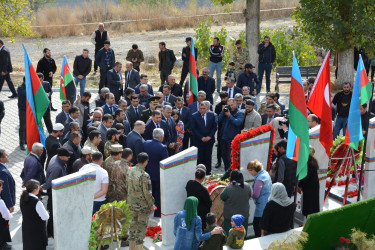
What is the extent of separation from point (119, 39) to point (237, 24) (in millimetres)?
8706

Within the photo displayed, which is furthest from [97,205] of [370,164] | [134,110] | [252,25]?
[252,25]

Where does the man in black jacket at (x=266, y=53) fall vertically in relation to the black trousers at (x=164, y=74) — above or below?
above

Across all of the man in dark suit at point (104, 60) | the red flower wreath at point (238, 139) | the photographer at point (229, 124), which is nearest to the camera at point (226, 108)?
the photographer at point (229, 124)

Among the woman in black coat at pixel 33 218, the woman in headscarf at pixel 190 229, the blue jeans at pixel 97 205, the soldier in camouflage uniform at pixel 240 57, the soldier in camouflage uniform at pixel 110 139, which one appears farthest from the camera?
the soldier in camouflage uniform at pixel 240 57

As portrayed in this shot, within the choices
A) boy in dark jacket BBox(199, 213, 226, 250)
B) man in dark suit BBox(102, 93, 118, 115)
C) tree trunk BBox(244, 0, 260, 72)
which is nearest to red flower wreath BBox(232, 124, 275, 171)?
boy in dark jacket BBox(199, 213, 226, 250)

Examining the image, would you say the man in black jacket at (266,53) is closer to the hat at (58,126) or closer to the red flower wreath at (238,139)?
the red flower wreath at (238,139)

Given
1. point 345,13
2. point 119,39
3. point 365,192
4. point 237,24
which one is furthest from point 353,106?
point 237,24

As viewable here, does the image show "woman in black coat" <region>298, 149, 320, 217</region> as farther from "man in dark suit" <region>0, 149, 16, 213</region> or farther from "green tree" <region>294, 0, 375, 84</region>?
"green tree" <region>294, 0, 375, 84</region>

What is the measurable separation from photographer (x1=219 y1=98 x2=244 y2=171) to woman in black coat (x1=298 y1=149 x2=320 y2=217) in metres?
2.85

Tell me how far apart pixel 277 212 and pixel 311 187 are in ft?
4.85

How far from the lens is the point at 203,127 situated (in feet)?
45.4

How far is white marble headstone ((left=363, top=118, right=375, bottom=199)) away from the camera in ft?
39.0

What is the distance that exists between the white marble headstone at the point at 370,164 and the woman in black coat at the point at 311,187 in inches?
58.6

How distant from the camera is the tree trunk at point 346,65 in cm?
2108
